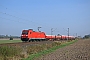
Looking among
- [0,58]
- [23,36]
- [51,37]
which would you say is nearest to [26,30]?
[23,36]

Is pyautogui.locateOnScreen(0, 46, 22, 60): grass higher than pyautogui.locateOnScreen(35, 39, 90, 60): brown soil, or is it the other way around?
pyautogui.locateOnScreen(0, 46, 22, 60): grass

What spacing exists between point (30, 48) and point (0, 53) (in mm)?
10345

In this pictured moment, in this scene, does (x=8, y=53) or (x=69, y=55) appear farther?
(x=69, y=55)

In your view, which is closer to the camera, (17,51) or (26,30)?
(17,51)

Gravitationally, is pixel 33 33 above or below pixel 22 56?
above

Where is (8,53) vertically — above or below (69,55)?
above

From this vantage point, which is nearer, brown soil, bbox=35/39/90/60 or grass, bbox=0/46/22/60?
brown soil, bbox=35/39/90/60

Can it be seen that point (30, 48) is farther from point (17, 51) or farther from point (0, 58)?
point (0, 58)

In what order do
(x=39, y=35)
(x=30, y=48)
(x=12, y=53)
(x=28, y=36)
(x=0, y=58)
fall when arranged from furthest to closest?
(x=39, y=35)
(x=28, y=36)
(x=30, y=48)
(x=12, y=53)
(x=0, y=58)

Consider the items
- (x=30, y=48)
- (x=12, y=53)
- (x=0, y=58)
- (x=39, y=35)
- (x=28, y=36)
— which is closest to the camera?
(x=0, y=58)

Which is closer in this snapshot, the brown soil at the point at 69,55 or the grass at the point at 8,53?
the brown soil at the point at 69,55

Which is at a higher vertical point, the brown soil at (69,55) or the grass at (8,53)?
the grass at (8,53)

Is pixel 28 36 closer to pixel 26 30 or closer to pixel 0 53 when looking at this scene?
pixel 26 30

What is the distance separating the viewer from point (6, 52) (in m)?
21.1
